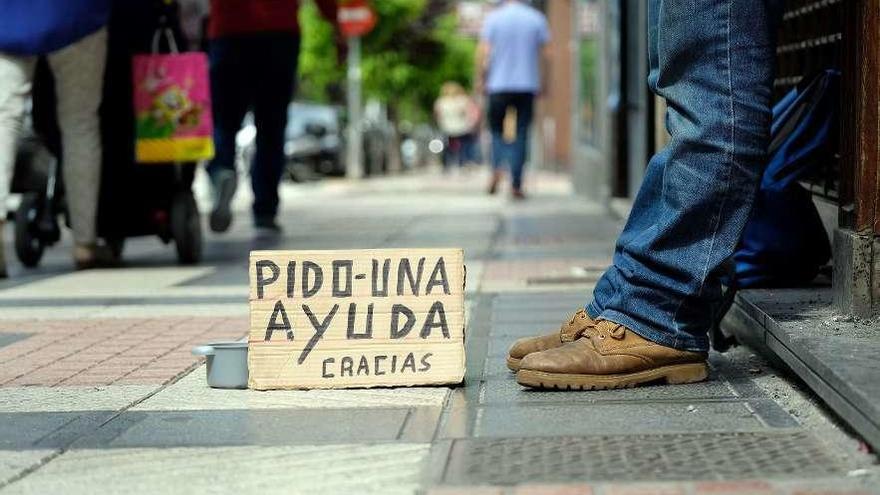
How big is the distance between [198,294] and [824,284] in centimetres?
274

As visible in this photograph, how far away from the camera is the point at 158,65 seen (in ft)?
25.0

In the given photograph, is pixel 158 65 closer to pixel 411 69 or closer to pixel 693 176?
pixel 693 176

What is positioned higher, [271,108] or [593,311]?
[271,108]

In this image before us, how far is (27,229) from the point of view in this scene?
26.1 feet

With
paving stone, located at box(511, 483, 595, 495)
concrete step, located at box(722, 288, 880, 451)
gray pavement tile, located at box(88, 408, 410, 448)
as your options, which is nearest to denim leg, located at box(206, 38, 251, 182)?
concrete step, located at box(722, 288, 880, 451)

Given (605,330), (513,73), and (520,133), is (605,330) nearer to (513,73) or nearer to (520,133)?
(520,133)

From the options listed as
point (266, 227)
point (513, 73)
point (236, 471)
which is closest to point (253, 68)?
point (266, 227)

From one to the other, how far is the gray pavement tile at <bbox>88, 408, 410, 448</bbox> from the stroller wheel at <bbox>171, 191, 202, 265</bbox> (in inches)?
156

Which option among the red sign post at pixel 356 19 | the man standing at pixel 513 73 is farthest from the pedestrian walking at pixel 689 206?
the red sign post at pixel 356 19

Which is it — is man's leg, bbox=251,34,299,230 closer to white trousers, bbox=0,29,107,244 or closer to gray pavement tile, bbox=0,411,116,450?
white trousers, bbox=0,29,107,244

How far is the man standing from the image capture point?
14.0 meters

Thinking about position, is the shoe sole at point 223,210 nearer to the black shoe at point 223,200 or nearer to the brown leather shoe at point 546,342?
the black shoe at point 223,200

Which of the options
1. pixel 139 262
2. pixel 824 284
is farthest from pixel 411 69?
pixel 824 284

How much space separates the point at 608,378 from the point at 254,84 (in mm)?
5901
